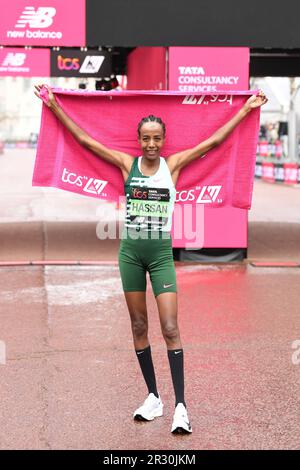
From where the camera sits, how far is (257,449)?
4793 millimetres

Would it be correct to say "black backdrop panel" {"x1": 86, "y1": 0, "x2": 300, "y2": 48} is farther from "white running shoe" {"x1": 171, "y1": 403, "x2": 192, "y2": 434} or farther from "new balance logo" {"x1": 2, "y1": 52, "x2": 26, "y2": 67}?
"white running shoe" {"x1": 171, "y1": 403, "x2": 192, "y2": 434}

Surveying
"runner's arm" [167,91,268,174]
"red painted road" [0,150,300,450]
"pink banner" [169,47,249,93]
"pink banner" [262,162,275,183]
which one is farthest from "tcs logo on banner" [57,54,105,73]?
"pink banner" [262,162,275,183]

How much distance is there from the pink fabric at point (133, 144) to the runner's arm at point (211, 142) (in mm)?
232

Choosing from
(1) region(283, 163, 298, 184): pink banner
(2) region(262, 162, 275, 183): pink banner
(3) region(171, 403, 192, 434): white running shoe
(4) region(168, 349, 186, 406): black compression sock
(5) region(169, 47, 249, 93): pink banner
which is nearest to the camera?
(3) region(171, 403, 192, 434): white running shoe

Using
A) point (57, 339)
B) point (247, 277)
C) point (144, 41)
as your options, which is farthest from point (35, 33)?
point (57, 339)

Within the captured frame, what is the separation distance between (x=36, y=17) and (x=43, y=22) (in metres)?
0.12

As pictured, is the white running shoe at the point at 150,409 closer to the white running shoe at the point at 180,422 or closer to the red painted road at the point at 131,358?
the red painted road at the point at 131,358

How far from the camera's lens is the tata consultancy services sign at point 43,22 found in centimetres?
1130

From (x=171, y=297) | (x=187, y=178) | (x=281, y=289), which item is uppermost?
(x=187, y=178)

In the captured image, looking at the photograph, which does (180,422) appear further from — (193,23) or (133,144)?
(193,23)

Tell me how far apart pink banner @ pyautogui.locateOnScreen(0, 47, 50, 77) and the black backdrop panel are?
4.53ft

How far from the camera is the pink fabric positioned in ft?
19.2
